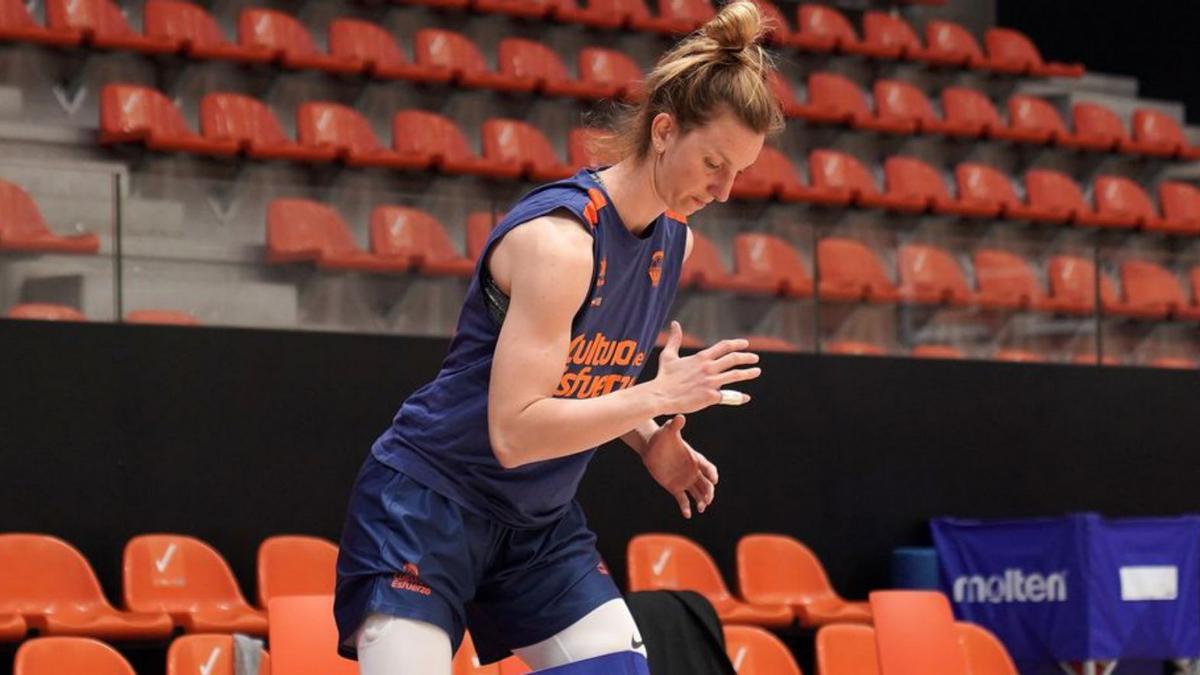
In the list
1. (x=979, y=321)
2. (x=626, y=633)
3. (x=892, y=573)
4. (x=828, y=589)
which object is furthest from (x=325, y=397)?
(x=626, y=633)

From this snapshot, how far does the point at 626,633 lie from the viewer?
110 inches

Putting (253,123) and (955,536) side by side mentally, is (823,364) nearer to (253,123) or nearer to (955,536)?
(955,536)

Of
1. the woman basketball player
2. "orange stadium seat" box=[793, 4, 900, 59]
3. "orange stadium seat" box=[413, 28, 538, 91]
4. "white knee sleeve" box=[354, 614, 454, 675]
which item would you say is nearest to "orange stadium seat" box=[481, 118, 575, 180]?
"orange stadium seat" box=[413, 28, 538, 91]

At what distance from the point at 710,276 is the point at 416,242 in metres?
1.29

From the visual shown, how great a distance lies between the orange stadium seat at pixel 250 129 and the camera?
8.84m

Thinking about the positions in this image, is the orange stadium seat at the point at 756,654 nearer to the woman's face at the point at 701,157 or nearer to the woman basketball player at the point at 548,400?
the woman basketball player at the point at 548,400

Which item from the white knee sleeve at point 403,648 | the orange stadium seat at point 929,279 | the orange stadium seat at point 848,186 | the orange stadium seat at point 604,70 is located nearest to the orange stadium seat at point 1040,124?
the orange stadium seat at point 848,186

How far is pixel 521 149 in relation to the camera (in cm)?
974

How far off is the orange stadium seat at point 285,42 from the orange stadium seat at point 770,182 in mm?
2337

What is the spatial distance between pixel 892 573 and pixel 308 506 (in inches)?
103

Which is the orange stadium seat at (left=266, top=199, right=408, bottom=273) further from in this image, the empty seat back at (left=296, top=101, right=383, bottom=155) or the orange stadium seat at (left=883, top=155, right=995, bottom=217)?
the orange stadium seat at (left=883, top=155, right=995, bottom=217)

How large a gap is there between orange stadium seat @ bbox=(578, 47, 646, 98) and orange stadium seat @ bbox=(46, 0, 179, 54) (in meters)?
2.55

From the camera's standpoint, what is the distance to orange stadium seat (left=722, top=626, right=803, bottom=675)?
5254mm

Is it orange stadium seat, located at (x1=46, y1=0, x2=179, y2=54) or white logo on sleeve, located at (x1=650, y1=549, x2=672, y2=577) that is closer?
white logo on sleeve, located at (x1=650, y1=549, x2=672, y2=577)
